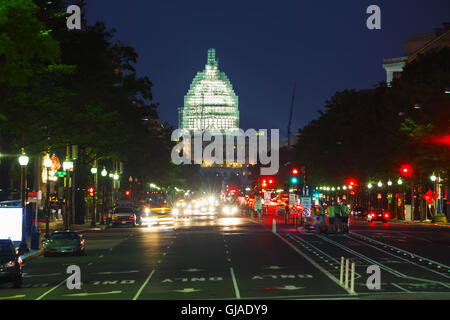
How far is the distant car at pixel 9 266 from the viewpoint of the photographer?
28.7 metres

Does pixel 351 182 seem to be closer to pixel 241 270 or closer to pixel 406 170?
A: pixel 406 170

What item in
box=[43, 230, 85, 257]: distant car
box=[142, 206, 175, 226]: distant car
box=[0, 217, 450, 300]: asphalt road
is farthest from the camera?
box=[142, 206, 175, 226]: distant car

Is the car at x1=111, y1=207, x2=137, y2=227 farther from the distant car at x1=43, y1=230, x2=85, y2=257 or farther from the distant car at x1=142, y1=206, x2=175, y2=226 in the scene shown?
the distant car at x1=43, y1=230, x2=85, y2=257

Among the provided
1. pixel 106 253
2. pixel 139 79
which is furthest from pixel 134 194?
pixel 106 253

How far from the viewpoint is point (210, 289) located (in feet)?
88.3

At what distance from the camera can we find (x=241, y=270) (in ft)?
111

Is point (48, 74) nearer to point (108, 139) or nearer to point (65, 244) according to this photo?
point (65, 244)

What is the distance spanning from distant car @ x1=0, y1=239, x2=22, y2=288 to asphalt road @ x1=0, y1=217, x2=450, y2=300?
484 millimetres

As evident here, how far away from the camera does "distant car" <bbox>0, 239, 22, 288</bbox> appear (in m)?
28.7

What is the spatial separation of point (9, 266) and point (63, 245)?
16.0 meters

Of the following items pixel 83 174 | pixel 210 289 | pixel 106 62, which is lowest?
pixel 210 289

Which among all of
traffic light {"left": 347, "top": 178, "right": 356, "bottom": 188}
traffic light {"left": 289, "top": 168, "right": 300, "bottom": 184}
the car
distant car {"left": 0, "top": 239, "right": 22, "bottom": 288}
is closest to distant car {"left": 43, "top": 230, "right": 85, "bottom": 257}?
distant car {"left": 0, "top": 239, "right": 22, "bottom": 288}

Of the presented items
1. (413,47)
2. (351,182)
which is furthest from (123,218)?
(413,47)
